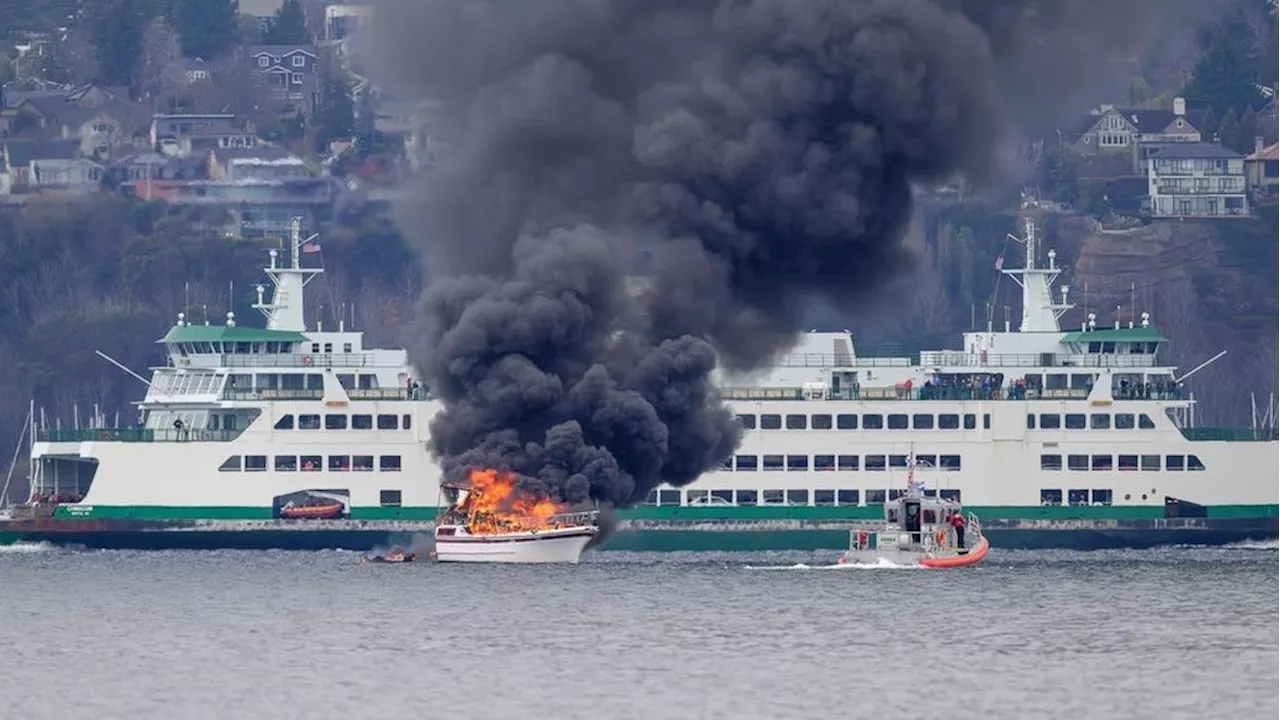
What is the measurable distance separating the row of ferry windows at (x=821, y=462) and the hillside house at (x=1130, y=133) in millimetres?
73583

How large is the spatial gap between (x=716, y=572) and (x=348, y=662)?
2474 centimetres

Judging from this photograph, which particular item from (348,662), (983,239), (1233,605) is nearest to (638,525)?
(1233,605)

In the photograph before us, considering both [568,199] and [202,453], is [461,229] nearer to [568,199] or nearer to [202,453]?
[568,199]

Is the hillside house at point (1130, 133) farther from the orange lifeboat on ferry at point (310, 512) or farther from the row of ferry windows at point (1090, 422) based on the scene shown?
the orange lifeboat on ferry at point (310, 512)

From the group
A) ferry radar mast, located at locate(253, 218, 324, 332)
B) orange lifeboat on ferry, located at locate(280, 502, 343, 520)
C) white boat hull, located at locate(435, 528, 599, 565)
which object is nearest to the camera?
white boat hull, located at locate(435, 528, 599, 565)

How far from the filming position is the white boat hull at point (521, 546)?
82.9 metres

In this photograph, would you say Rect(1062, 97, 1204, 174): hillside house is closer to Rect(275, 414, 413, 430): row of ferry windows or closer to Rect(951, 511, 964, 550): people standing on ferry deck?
Rect(275, 414, 413, 430): row of ferry windows

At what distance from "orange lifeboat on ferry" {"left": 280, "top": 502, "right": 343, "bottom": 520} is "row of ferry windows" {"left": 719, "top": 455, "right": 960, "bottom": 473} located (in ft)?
39.3

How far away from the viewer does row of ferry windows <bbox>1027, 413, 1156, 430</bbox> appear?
10300 centimetres

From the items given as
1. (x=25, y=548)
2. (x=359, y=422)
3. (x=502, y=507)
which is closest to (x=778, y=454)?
(x=359, y=422)

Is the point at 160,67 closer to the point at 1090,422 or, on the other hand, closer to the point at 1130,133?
the point at 1130,133

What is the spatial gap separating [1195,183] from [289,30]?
54.8 metres

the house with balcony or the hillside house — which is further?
the hillside house

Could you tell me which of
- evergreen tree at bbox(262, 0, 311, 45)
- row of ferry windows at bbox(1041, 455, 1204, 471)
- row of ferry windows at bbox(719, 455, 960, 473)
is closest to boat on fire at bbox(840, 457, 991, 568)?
row of ferry windows at bbox(719, 455, 960, 473)
